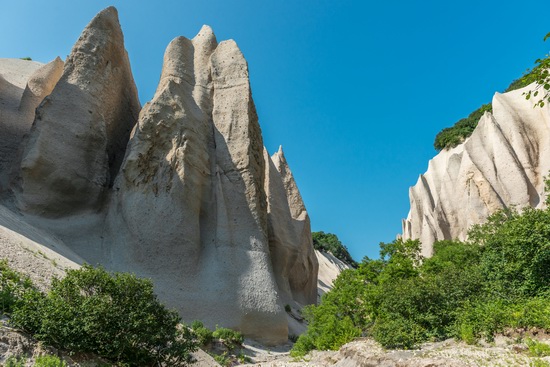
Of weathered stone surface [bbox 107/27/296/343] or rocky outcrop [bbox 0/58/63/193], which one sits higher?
rocky outcrop [bbox 0/58/63/193]

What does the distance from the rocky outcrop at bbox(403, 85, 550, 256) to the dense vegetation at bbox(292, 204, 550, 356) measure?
16.2 m

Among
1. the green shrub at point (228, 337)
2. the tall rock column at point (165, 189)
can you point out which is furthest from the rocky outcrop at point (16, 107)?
the green shrub at point (228, 337)

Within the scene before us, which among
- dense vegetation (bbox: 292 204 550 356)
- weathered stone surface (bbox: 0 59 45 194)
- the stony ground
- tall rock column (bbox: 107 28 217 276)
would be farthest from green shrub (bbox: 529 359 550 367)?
weathered stone surface (bbox: 0 59 45 194)

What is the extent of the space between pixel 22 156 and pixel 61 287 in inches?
544

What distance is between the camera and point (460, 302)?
1336 centimetres

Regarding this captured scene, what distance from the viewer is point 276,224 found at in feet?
86.2

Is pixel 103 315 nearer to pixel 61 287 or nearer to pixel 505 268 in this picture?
pixel 61 287

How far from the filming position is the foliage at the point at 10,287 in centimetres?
917

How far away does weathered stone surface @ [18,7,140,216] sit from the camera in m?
20.3

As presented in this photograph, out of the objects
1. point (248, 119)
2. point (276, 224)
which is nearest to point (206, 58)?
point (248, 119)

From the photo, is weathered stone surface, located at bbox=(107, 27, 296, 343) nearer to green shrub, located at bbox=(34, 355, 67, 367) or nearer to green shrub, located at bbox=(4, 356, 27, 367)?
green shrub, located at bbox=(4, 356, 27, 367)

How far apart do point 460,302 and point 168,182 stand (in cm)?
1286

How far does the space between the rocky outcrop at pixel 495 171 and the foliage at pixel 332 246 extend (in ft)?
86.9

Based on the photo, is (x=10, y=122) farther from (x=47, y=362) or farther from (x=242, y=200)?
(x=47, y=362)
